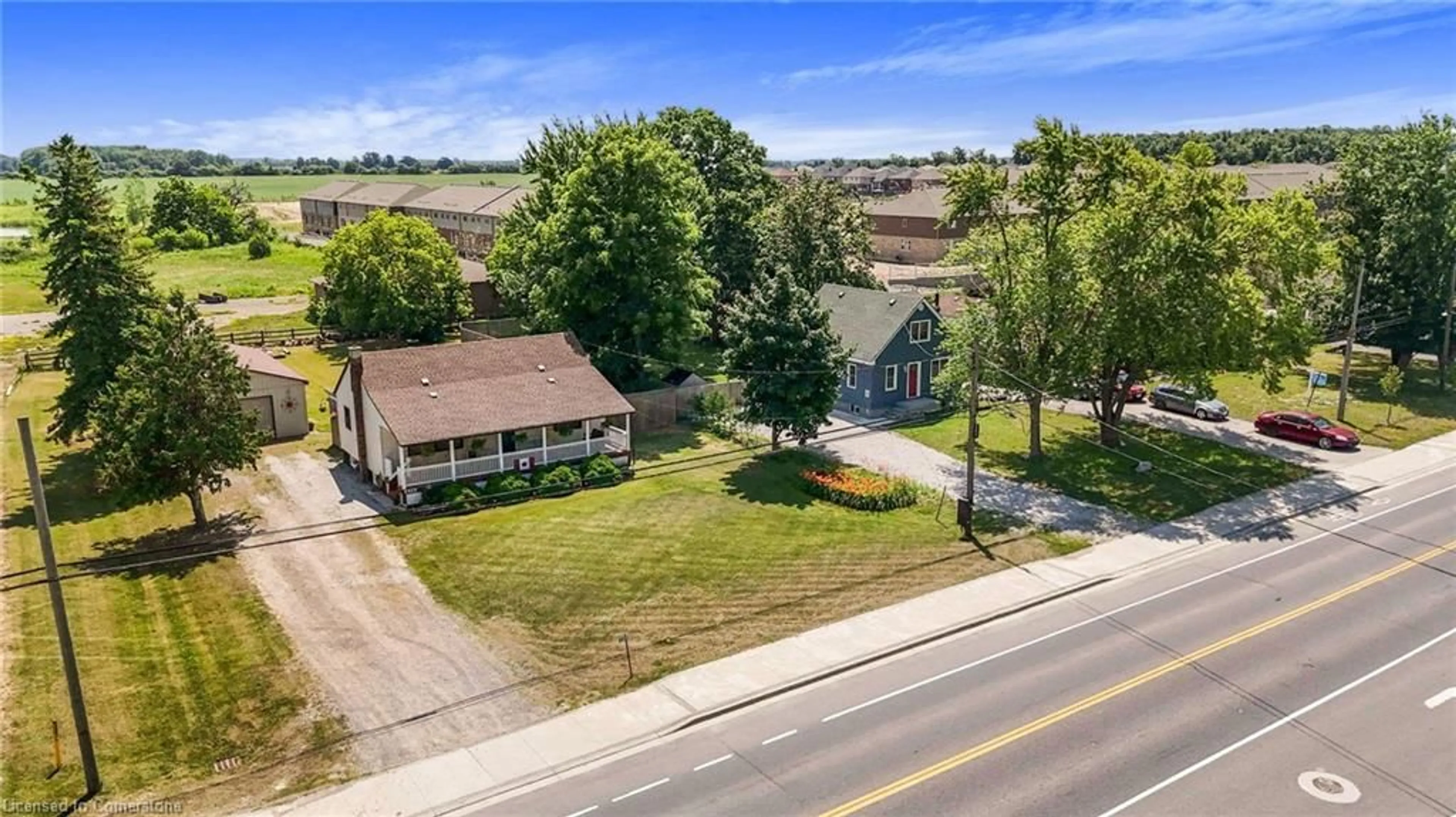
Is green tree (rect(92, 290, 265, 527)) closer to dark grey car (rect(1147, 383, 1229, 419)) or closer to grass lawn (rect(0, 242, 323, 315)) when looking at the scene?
dark grey car (rect(1147, 383, 1229, 419))

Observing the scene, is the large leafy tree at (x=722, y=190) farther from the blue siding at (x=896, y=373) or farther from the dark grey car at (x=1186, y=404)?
the dark grey car at (x=1186, y=404)

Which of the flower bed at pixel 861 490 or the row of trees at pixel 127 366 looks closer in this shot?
the row of trees at pixel 127 366

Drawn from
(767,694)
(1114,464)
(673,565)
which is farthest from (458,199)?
(767,694)

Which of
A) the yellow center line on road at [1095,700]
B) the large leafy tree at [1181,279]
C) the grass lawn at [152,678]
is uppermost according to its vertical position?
the large leafy tree at [1181,279]

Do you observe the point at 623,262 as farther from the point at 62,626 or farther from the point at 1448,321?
the point at 1448,321

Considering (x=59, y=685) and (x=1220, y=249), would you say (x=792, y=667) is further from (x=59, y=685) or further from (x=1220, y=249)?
(x=1220, y=249)

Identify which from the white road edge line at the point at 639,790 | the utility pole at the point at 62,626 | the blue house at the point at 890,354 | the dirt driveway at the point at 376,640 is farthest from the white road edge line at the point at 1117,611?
the blue house at the point at 890,354
